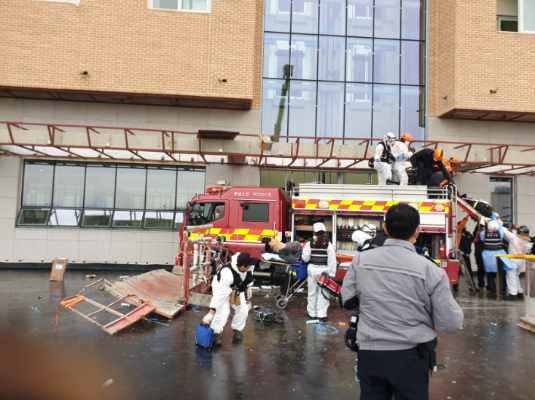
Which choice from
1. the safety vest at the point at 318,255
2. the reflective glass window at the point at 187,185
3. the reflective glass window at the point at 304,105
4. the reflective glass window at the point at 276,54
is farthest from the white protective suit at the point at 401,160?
the reflective glass window at the point at 187,185

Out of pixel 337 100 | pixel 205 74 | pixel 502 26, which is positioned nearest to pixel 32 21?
pixel 205 74

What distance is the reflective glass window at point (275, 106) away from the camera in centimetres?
1648

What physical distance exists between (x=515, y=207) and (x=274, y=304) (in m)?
11.9

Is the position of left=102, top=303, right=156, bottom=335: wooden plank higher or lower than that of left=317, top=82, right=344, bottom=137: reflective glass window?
lower

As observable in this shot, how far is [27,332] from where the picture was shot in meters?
6.87

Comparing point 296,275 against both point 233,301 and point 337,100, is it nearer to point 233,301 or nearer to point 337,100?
point 233,301

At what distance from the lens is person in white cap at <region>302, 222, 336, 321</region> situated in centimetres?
807

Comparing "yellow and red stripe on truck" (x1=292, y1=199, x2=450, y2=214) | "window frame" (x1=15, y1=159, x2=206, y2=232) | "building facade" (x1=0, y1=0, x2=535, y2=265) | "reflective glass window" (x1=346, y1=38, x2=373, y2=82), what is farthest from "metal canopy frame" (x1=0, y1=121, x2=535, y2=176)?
"reflective glass window" (x1=346, y1=38, x2=373, y2=82)

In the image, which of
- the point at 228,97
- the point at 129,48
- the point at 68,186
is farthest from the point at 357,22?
the point at 68,186

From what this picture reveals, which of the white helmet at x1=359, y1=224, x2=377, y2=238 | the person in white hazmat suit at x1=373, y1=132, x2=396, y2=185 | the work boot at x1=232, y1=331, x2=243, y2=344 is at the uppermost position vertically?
the person in white hazmat suit at x1=373, y1=132, x2=396, y2=185

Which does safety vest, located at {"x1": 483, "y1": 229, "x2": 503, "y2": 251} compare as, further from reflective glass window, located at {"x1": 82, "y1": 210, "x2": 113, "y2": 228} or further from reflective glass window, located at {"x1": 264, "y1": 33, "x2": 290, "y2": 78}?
reflective glass window, located at {"x1": 82, "y1": 210, "x2": 113, "y2": 228}

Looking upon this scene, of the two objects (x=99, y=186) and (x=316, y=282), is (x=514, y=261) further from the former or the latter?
(x=99, y=186)

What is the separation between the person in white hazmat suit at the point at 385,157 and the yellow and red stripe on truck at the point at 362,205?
44.5 inches

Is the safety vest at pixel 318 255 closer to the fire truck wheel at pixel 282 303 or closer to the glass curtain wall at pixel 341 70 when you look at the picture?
the fire truck wheel at pixel 282 303
